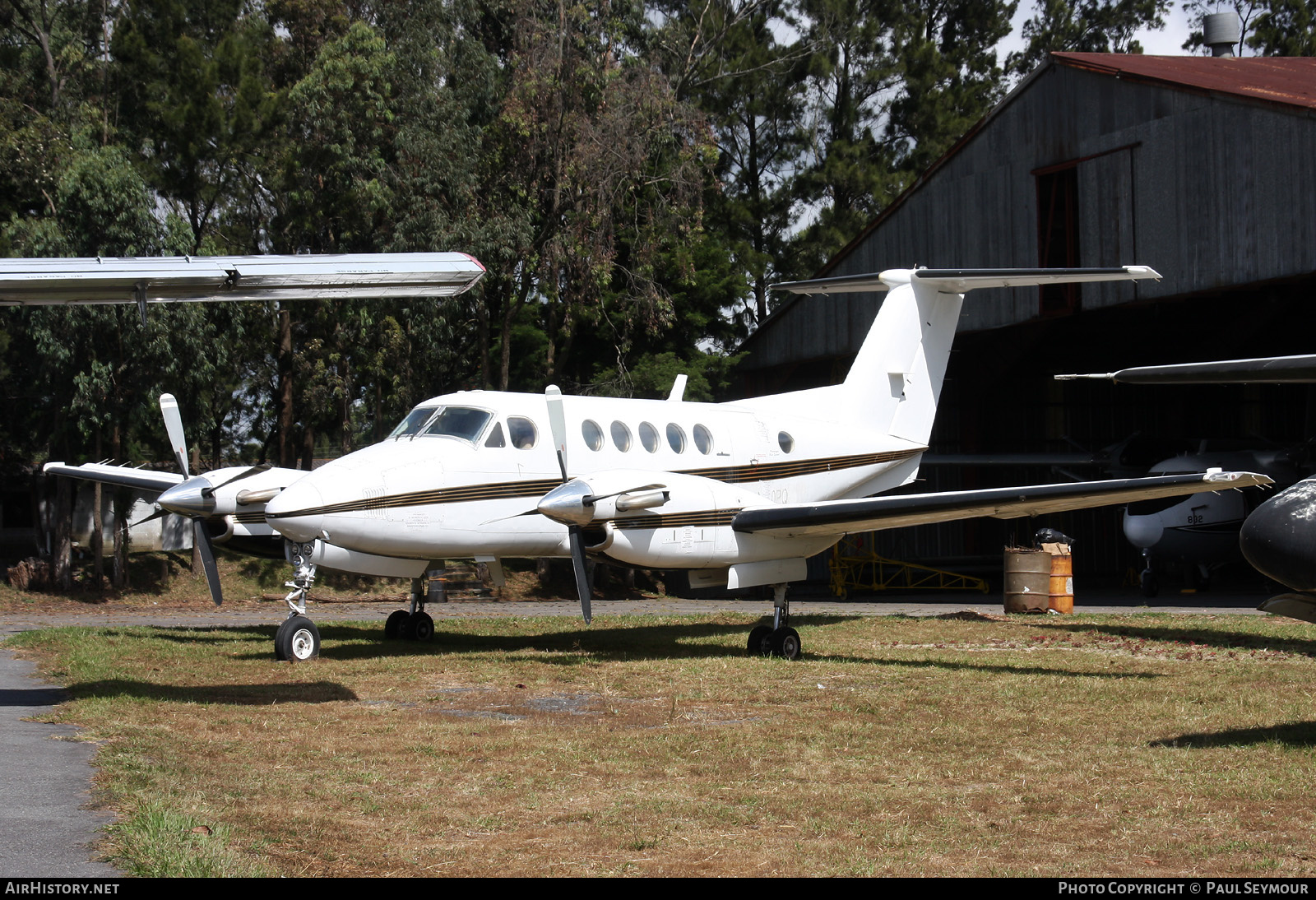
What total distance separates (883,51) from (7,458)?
34.1 metres

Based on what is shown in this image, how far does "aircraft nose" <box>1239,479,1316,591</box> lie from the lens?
6887mm

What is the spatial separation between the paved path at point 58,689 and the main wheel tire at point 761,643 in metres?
6.63

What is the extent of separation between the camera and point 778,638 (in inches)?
532

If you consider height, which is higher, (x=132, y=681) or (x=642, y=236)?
(x=642, y=236)

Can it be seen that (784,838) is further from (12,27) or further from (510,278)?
(12,27)

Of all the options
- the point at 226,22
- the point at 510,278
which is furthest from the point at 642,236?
the point at 226,22

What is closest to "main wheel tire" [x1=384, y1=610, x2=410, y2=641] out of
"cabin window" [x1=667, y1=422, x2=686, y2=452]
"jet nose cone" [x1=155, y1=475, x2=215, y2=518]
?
"jet nose cone" [x1=155, y1=475, x2=215, y2=518]

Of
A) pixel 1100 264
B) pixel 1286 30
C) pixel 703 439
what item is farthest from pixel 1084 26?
pixel 703 439

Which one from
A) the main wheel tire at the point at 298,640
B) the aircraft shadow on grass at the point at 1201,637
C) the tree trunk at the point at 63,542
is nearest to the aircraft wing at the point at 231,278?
the main wheel tire at the point at 298,640

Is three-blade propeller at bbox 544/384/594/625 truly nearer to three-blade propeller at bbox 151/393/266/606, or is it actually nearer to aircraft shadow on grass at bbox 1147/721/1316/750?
three-blade propeller at bbox 151/393/266/606

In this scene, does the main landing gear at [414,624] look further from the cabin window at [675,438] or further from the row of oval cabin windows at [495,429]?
the cabin window at [675,438]

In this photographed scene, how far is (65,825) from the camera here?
18.9ft

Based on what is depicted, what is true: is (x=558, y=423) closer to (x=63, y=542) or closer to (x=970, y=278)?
(x=970, y=278)

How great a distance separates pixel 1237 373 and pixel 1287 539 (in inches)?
42.4
